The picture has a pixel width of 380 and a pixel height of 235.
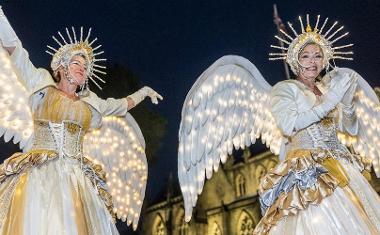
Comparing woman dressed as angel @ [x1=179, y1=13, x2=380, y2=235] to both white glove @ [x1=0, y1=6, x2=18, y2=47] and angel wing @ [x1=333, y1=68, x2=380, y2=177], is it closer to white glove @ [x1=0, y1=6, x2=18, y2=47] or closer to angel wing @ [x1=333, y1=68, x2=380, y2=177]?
angel wing @ [x1=333, y1=68, x2=380, y2=177]

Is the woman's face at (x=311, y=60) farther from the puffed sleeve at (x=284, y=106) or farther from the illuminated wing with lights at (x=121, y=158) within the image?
the illuminated wing with lights at (x=121, y=158)

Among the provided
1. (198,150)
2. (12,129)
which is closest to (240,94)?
(198,150)

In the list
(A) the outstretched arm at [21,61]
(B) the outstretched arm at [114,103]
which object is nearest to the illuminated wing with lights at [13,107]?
(A) the outstretched arm at [21,61]

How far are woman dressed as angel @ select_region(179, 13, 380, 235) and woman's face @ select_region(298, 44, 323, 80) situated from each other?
1 centimetres

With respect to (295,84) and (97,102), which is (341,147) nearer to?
(295,84)

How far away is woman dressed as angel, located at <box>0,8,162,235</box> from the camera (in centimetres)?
399

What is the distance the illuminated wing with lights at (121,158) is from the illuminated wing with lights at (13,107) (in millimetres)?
880

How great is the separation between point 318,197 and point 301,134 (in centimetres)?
79

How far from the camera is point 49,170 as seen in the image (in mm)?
4336

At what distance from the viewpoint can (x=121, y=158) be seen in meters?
6.01

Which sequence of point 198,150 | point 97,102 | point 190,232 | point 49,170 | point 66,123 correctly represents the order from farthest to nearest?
point 190,232 < point 198,150 < point 97,102 < point 66,123 < point 49,170

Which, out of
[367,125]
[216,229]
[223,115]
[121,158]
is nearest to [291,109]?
[223,115]

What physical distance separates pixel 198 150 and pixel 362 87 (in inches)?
80.9

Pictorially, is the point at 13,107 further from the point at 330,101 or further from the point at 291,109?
the point at 330,101
